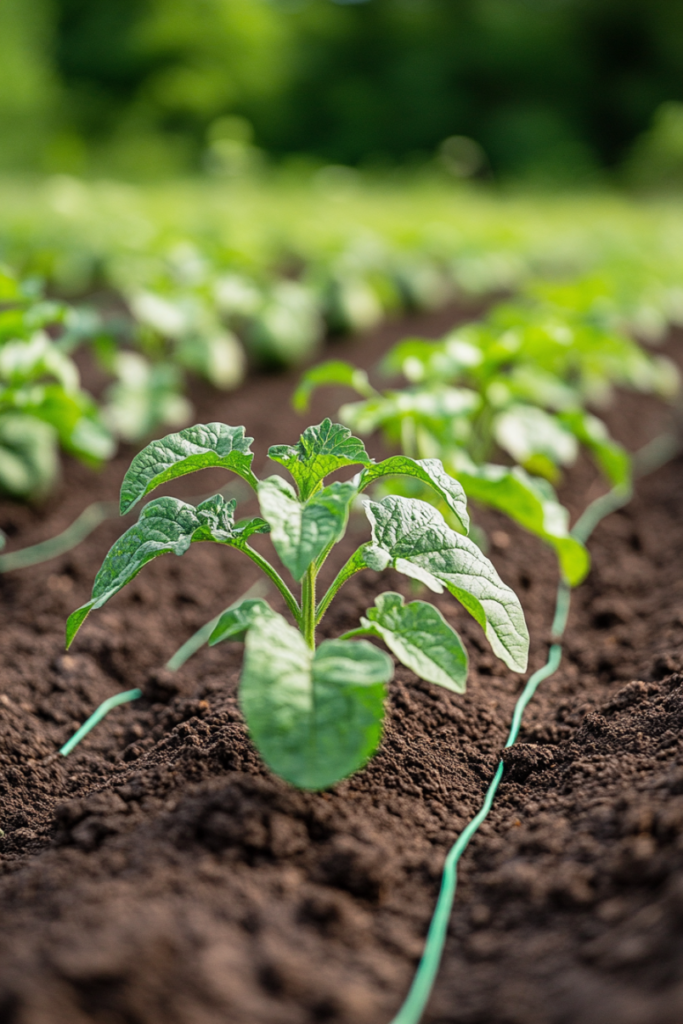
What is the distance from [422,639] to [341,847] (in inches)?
12.6

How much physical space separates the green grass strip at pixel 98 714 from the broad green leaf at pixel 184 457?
72cm

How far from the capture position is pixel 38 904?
44.8 inches

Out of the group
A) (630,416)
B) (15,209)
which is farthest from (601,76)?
(630,416)

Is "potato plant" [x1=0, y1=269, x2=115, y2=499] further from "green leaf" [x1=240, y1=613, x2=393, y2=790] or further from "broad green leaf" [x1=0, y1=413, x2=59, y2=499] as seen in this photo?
"green leaf" [x1=240, y1=613, x2=393, y2=790]

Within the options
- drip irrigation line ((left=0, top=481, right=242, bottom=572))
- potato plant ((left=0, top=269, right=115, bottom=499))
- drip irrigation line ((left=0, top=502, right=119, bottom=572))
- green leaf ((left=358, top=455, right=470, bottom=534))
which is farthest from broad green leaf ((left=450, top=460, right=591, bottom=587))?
drip irrigation line ((left=0, top=502, right=119, bottom=572))

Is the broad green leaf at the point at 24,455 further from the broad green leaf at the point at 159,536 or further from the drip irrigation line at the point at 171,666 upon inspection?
the broad green leaf at the point at 159,536

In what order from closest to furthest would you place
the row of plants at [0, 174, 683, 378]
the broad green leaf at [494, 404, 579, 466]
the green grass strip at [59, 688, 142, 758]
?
the green grass strip at [59, 688, 142, 758], the broad green leaf at [494, 404, 579, 466], the row of plants at [0, 174, 683, 378]

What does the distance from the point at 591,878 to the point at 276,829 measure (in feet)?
1.47

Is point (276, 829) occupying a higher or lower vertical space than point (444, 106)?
lower

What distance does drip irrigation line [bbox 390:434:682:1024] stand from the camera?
996 mm

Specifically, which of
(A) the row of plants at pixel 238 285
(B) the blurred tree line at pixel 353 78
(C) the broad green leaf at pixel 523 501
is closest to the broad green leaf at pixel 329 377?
(A) the row of plants at pixel 238 285

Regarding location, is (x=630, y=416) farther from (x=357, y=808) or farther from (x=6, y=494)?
(x=357, y=808)

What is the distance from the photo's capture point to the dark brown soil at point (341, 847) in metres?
0.93

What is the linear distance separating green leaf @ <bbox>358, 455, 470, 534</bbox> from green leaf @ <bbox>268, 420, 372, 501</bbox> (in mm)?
33
